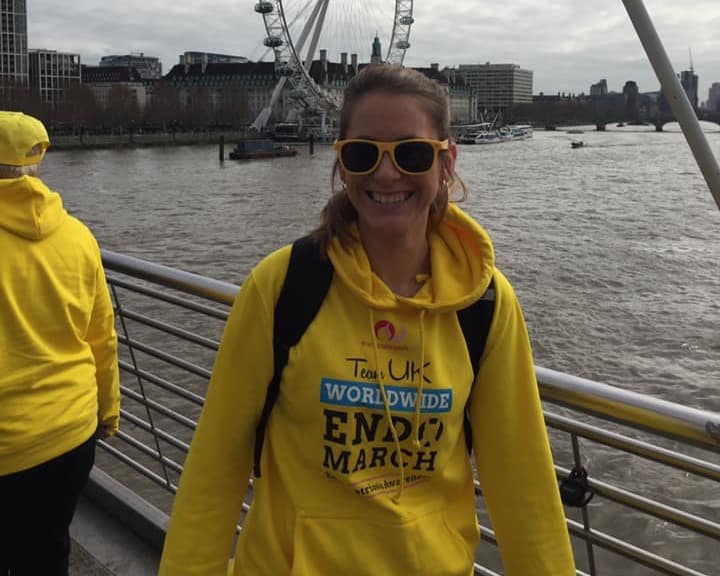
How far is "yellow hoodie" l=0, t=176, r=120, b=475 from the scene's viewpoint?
1209mm

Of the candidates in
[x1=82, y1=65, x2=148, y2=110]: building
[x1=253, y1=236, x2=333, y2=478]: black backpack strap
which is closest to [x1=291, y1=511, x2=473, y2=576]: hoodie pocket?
[x1=253, y1=236, x2=333, y2=478]: black backpack strap

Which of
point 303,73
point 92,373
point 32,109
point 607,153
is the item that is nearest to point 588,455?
point 92,373

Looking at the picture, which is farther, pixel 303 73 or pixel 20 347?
pixel 303 73

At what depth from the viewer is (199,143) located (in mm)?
54531

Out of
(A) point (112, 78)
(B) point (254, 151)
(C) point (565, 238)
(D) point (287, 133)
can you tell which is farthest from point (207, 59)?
(C) point (565, 238)

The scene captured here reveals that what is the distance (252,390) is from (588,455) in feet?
15.3

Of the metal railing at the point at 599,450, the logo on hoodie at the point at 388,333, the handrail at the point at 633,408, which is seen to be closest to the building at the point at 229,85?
the metal railing at the point at 599,450

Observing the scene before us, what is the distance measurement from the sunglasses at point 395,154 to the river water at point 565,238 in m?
3.79

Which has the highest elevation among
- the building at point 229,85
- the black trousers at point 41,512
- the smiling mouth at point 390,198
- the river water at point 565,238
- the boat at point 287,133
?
the building at point 229,85

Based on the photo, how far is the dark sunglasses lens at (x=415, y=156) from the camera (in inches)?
35.5

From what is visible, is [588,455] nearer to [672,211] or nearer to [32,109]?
[672,211]

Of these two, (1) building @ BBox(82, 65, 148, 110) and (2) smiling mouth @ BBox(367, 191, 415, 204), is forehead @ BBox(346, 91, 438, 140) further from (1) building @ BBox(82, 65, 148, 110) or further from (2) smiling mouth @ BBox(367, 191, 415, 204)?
(1) building @ BBox(82, 65, 148, 110)

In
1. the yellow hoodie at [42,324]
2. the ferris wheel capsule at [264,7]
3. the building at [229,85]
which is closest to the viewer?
the yellow hoodie at [42,324]

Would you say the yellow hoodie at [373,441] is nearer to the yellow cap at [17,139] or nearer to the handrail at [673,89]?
the handrail at [673,89]
